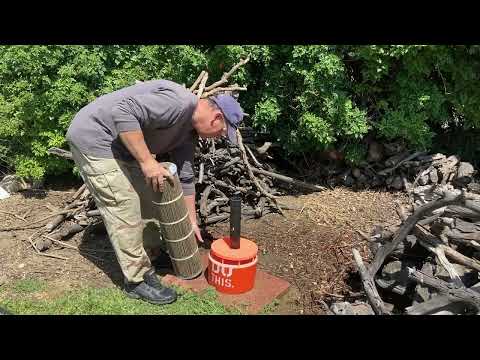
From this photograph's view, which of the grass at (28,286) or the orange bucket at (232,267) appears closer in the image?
the orange bucket at (232,267)

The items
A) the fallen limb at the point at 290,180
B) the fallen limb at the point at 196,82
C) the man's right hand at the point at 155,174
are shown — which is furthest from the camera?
the fallen limb at the point at 290,180

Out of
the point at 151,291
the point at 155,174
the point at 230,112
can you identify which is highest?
the point at 230,112

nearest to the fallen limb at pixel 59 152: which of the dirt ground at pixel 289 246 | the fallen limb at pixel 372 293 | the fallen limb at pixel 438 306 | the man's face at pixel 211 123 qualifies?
the dirt ground at pixel 289 246

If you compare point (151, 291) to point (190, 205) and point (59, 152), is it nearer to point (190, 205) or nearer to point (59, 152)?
point (190, 205)

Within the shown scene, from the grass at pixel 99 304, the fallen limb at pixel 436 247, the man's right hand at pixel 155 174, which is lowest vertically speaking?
the grass at pixel 99 304

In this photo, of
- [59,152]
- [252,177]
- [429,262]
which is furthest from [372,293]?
[59,152]

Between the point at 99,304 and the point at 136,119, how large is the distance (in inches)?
65.1

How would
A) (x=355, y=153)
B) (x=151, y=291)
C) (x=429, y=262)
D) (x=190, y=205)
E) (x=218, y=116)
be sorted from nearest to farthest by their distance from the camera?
(x=218, y=116) < (x=151, y=291) < (x=429, y=262) < (x=190, y=205) < (x=355, y=153)

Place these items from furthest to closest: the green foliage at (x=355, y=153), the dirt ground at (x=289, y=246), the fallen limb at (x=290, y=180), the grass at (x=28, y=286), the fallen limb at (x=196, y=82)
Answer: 1. the green foliage at (x=355, y=153)
2. the fallen limb at (x=290, y=180)
3. the fallen limb at (x=196, y=82)
4. the dirt ground at (x=289, y=246)
5. the grass at (x=28, y=286)

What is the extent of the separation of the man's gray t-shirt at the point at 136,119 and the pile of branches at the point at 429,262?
6.60 ft

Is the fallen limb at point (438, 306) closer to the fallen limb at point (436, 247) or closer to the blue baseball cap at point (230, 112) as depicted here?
the fallen limb at point (436, 247)

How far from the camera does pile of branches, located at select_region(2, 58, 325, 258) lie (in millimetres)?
5723

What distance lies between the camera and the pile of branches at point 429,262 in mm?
3750

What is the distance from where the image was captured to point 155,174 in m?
4.05
